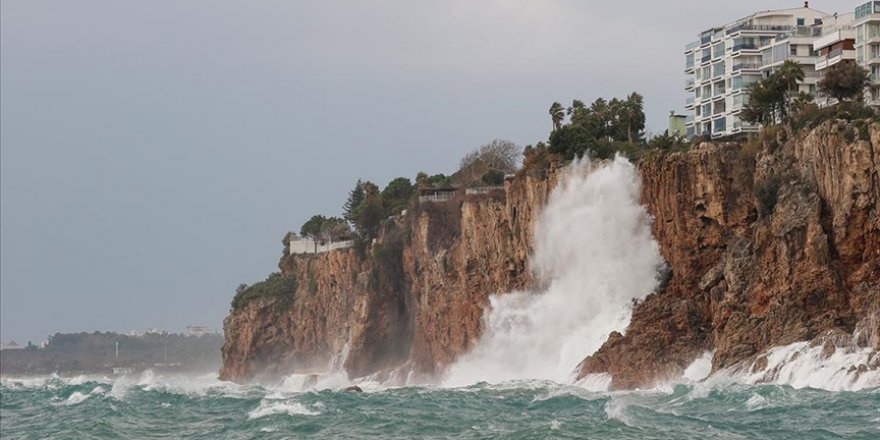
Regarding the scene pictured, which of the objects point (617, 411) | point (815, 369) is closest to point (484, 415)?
point (617, 411)

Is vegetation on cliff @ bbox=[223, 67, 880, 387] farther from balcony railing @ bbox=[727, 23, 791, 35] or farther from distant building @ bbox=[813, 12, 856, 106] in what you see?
balcony railing @ bbox=[727, 23, 791, 35]

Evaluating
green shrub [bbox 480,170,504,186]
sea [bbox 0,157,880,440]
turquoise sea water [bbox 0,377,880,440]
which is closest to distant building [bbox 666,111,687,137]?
green shrub [bbox 480,170,504,186]

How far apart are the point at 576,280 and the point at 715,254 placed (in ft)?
34.1

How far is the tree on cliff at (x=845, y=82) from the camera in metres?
71.4

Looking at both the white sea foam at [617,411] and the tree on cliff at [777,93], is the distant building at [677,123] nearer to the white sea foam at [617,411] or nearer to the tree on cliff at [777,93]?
the tree on cliff at [777,93]

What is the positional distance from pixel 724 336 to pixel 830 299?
4481mm

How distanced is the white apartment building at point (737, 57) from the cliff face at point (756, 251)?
16.7 meters

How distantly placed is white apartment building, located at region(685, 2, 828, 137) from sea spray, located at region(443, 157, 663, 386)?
11111mm

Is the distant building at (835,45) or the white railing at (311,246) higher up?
the distant building at (835,45)

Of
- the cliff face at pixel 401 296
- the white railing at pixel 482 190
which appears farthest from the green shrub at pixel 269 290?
the white railing at pixel 482 190

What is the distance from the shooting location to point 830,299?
59.2 metres

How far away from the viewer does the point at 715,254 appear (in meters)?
68.7

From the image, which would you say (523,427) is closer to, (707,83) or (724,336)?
(724,336)

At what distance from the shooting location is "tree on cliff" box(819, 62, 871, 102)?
2813 inches
